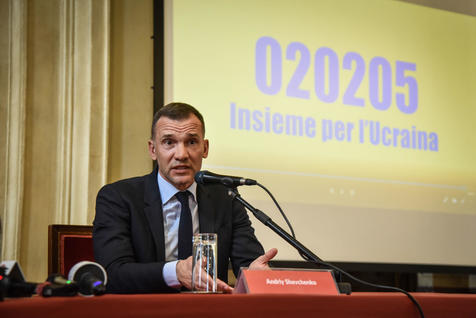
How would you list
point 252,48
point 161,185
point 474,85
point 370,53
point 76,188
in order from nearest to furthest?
point 161,185
point 76,188
point 252,48
point 370,53
point 474,85

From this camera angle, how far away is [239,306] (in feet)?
4.34

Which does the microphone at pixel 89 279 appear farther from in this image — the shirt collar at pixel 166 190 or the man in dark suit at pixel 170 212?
the shirt collar at pixel 166 190

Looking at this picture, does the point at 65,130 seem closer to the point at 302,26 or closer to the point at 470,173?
the point at 302,26

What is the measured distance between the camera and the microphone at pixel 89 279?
1259 millimetres

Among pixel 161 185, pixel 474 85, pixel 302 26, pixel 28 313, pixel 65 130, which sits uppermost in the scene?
pixel 302 26

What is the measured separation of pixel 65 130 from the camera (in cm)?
344

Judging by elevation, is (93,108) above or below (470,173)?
above

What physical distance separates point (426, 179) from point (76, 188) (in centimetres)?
240

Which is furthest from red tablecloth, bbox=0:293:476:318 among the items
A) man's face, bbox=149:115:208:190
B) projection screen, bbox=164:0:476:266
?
projection screen, bbox=164:0:476:266

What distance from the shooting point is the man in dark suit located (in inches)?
88.0

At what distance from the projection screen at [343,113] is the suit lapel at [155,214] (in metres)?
1.25

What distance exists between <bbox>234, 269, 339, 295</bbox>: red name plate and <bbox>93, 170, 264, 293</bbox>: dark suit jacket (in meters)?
0.44

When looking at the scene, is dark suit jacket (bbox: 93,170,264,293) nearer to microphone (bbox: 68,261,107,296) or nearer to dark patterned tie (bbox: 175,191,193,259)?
dark patterned tie (bbox: 175,191,193,259)

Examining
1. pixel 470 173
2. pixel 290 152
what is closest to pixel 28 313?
pixel 290 152
